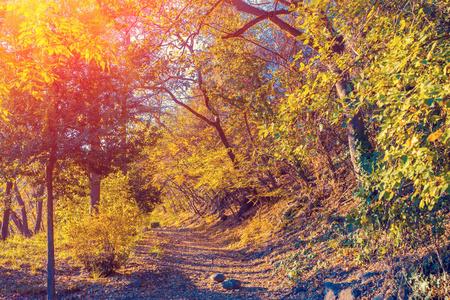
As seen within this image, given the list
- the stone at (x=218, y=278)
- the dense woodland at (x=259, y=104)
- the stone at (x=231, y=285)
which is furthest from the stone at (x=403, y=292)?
the stone at (x=218, y=278)

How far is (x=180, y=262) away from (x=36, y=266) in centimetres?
432

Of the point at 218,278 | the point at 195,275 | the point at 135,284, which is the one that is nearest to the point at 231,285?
the point at 218,278

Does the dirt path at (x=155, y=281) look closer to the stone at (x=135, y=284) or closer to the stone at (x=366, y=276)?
the stone at (x=135, y=284)

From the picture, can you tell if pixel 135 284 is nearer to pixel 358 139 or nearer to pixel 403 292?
pixel 403 292

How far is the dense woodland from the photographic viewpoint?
2.39 m

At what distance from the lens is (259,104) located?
27.9ft

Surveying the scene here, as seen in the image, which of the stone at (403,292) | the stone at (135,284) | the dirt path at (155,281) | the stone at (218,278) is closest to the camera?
the stone at (403,292)

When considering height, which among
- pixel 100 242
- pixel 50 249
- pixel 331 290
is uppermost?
pixel 50 249

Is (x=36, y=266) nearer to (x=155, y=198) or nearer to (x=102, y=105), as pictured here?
(x=102, y=105)

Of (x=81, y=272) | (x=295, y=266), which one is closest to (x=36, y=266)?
(x=81, y=272)

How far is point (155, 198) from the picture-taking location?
20547 millimetres

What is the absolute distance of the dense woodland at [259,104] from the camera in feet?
7.83

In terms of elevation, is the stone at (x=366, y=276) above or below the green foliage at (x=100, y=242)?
below

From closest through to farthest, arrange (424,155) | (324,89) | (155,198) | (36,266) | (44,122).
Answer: (424,155), (324,89), (44,122), (36,266), (155,198)
